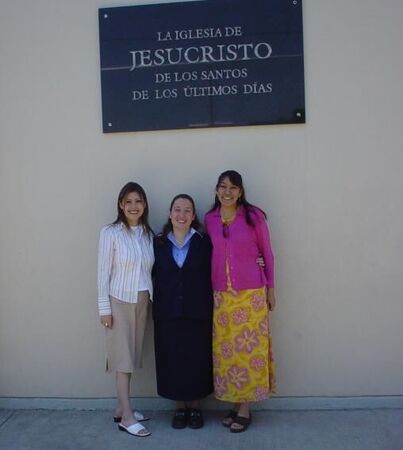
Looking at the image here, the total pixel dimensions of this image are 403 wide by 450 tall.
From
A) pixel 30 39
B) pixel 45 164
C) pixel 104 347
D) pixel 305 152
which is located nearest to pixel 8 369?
pixel 104 347

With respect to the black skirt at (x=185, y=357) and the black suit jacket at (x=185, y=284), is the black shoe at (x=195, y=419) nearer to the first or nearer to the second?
the black skirt at (x=185, y=357)

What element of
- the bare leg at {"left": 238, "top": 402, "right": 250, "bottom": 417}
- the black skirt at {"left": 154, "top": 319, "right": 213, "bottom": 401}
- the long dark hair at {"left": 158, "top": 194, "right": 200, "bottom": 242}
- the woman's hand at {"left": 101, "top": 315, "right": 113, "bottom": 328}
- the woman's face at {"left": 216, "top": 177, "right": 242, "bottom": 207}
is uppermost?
the woman's face at {"left": 216, "top": 177, "right": 242, "bottom": 207}

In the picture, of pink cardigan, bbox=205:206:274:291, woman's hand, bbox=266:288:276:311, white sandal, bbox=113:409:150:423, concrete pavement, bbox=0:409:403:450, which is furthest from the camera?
white sandal, bbox=113:409:150:423

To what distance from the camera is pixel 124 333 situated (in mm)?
3533

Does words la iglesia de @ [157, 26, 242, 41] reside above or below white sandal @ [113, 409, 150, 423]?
above

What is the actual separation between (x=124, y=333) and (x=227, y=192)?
1.14m

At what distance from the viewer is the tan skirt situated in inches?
139

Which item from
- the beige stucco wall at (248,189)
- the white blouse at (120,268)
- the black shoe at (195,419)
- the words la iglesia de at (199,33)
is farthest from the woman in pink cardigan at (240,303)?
the words la iglesia de at (199,33)

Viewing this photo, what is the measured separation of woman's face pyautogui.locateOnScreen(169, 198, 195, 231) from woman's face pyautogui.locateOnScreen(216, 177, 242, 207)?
218mm

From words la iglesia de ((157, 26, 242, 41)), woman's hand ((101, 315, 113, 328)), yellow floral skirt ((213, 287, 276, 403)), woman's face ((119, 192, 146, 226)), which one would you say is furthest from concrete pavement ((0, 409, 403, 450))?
words la iglesia de ((157, 26, 242, 41))

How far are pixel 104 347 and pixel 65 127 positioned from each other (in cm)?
163

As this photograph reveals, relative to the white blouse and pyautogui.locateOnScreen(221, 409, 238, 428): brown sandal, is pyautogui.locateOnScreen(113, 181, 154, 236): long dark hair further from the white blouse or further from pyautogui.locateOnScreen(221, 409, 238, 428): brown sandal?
pyautogui.locateOnScreen(221, 409, 238, 428): brown sandal

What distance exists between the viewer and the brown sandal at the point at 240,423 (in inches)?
136

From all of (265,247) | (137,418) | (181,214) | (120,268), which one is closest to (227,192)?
(181,214)
